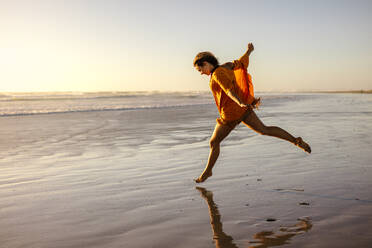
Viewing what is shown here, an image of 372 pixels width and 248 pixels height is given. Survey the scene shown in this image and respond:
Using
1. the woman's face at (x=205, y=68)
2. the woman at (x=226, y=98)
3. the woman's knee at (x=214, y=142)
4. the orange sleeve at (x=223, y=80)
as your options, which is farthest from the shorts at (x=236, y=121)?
the woman's face at (x=205, y=68)

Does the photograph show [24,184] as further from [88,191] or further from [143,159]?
[143,159]

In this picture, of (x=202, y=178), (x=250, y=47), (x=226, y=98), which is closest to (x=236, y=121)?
(x=226, y=98)

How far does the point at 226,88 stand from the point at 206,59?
1.55 ft

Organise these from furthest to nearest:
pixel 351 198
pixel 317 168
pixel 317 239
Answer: pixel 317 168
pixel 351 198
pixel 317 239

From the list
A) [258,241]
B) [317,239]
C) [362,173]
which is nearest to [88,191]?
[258,241]

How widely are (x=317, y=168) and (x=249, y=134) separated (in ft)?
14.4

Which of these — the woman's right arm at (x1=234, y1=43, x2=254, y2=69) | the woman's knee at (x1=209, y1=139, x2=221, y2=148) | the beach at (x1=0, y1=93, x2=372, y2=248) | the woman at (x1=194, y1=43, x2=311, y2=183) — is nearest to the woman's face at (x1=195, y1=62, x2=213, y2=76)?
the woman at (x1=194, y1=43, x2=311, y2=183)

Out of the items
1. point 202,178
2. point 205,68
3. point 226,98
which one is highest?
point 205,68

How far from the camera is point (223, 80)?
4.33 m

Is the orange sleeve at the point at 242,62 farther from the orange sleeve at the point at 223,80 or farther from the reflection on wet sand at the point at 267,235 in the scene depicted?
the reflection on wet sand at the point at 267,235

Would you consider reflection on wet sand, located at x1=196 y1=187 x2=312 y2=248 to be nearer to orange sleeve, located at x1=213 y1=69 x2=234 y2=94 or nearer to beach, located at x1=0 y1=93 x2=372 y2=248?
beach, located at x1=0 y1=93 x2=372 y2=248

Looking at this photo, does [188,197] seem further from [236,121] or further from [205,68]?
[205,68]

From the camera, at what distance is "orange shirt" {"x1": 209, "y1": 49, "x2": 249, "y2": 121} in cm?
434

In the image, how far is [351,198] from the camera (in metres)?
3.80
